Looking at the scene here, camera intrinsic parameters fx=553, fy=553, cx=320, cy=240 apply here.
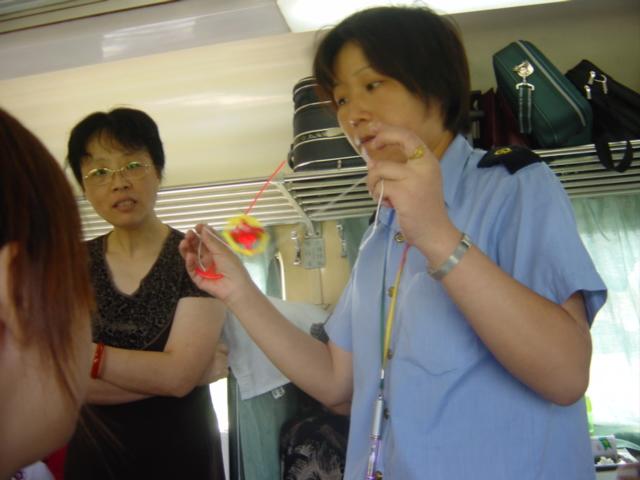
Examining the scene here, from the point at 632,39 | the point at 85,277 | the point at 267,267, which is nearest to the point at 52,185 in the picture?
the point at 85,277

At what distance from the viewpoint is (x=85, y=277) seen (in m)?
0.52

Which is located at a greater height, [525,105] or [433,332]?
[525,105]

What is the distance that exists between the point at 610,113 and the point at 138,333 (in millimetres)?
1417

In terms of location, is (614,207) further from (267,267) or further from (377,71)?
(377,71)

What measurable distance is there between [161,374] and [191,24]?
1337mm

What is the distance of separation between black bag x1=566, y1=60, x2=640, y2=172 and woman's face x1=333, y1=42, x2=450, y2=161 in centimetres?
95

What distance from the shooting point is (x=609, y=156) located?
5.17 feet

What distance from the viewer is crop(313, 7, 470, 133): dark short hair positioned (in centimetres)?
82

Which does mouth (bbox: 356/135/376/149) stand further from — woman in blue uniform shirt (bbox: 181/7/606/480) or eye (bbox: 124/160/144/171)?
eye (bbox: 124/160/144/171)

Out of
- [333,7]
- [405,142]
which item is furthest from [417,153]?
[333,7]

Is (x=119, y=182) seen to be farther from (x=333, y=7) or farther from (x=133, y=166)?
(x=333, y=7)

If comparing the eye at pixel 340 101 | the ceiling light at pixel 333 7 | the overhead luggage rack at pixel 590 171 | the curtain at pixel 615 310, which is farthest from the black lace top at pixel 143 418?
the curtain at pixel 615 310

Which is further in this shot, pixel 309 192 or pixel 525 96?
pixel 309 192

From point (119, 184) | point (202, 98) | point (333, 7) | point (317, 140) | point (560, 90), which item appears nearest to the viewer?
point (119, 184)
